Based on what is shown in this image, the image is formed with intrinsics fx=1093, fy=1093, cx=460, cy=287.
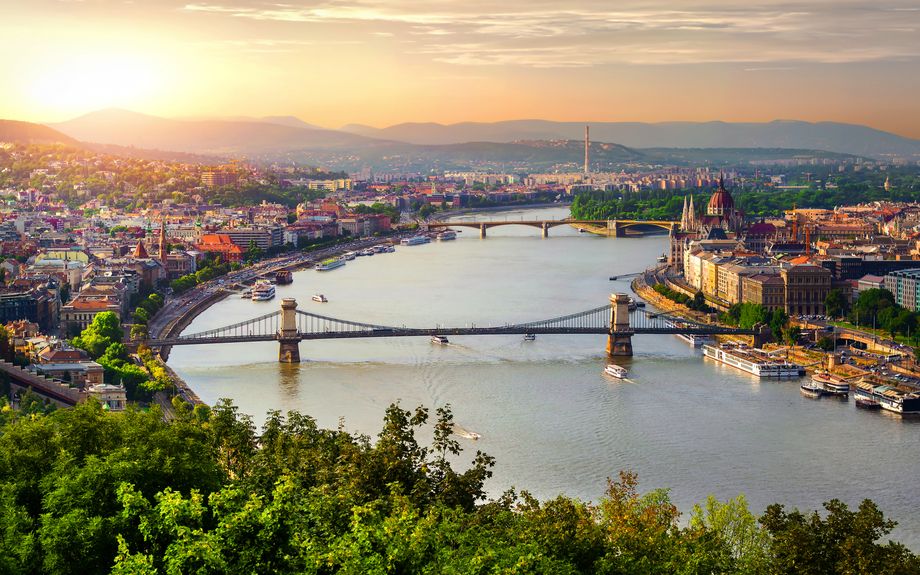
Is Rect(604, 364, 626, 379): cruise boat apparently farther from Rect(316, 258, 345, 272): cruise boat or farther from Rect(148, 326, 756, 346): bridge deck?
Rect(316, 258, 345, 272): cruise boat

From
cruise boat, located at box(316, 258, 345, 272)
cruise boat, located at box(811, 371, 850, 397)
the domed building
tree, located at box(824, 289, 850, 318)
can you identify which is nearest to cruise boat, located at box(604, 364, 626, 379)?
cruise boat, located at box(811, 371, 850, 397)

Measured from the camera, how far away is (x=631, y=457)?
8.56 meters

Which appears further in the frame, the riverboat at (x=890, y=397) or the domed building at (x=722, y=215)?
the domed building at (x=722, y=215)

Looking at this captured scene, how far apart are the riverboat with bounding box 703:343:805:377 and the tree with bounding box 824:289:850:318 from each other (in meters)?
2.55

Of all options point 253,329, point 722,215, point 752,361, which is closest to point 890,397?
point 752,361

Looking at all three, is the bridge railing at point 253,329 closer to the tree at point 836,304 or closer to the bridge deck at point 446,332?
the bridge deck at point 446,332

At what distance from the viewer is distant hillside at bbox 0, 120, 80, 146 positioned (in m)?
51.8

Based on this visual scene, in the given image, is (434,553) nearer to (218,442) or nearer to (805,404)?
(218,442)

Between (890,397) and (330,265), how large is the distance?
16090 millimetres

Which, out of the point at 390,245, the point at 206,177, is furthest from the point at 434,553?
the point at 206,177

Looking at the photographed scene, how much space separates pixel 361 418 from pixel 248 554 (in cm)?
623

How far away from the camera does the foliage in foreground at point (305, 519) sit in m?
3.50

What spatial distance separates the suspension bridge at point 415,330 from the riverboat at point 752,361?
2.05 ft

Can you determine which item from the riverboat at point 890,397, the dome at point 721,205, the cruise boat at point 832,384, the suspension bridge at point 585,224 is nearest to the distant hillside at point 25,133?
the suspension bridge at point 585,224
